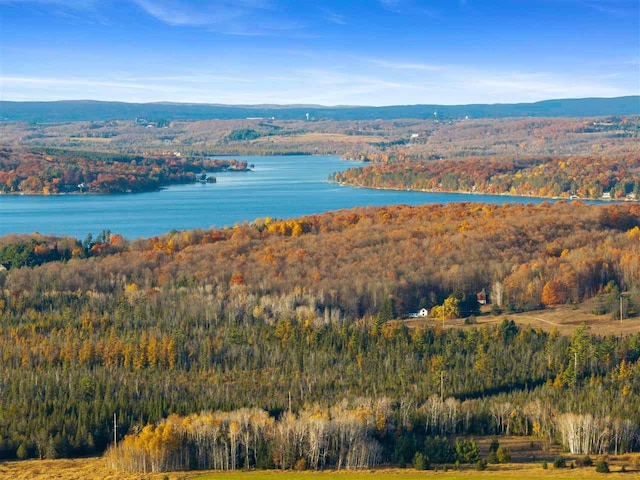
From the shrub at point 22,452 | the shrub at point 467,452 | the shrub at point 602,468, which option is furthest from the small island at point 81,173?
the shrub at point 602,468

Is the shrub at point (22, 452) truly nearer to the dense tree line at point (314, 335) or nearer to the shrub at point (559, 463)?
the dense tree line at point (314, 335)

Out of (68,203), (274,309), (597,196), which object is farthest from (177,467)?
(597,196)

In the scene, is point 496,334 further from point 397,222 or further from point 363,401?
point 397,222

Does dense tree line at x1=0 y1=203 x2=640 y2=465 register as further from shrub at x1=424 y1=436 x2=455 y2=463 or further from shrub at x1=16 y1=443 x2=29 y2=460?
shrub at x1=424 y1=436 x2=455 y2=463

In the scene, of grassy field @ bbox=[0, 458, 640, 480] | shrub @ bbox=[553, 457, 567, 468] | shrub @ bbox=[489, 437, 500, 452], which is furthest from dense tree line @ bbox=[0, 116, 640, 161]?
grassy field @ bbox=[0, 458, 640, 480]

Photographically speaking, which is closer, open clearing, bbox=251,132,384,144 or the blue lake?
the blue lake
